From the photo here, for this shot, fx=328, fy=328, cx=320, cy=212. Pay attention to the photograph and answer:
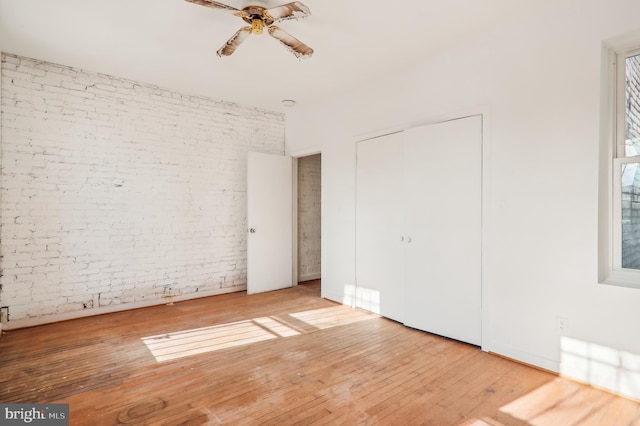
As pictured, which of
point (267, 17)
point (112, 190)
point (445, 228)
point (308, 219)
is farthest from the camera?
point (308, 219)

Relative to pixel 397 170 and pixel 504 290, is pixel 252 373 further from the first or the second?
pixel 397 170

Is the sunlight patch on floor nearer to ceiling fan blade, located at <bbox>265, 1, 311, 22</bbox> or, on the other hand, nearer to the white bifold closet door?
the white bifold closet door

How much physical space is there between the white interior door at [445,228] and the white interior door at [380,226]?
0.25 m

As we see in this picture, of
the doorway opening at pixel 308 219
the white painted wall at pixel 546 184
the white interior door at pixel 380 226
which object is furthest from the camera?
the doorway opening at pixel 308 219

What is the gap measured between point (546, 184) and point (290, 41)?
8.37ft

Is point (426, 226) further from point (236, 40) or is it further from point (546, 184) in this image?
point (236, 40)

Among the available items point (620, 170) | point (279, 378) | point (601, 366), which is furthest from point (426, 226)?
point (279, 378)

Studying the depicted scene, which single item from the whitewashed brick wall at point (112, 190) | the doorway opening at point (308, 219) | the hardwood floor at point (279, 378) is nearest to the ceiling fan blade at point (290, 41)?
the whitewashed brick wall at point (112, 190)

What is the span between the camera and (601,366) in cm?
245

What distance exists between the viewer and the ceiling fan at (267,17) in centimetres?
251

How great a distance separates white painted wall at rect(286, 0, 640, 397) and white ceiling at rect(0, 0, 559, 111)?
11.5 inches

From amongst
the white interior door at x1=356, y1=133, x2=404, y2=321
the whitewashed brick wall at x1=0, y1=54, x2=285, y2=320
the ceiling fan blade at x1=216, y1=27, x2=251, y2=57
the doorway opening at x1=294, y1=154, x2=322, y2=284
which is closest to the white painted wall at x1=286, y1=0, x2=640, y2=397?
the white interior door at x1=356, y1=133, x2=404, y2=321

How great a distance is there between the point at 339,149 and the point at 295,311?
7.83ft

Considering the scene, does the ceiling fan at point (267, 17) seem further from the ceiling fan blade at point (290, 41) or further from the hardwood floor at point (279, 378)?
the hardwood floor at point (279, 378)
